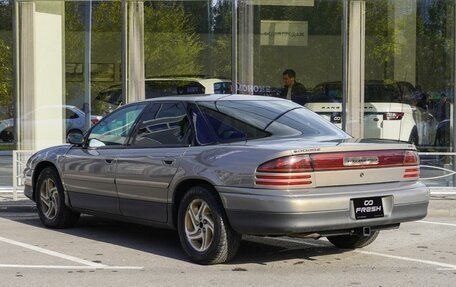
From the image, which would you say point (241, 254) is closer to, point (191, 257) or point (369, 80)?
point (191, 257)

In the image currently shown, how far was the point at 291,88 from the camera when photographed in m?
14.2

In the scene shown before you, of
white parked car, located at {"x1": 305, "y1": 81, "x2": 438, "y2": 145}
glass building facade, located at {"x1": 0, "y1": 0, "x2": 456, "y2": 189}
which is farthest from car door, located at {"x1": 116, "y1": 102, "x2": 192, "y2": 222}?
white parked car, located at {"x1": 305, "y1": 81, "x2": 438, "y2": 145}

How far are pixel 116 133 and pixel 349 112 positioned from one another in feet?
22.8

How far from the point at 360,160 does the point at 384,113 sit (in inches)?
310

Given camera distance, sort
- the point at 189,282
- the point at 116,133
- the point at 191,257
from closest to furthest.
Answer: the point at 189,282 → the point at 191,257 → the point at 116,133

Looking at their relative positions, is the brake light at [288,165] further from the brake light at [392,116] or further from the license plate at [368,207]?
the brake light at [392,116]

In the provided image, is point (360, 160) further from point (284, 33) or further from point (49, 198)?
point (284, 33)

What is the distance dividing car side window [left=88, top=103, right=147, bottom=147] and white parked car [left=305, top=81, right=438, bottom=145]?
6.56m

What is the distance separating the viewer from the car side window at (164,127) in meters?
7.20

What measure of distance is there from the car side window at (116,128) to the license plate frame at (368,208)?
2719 millimetres

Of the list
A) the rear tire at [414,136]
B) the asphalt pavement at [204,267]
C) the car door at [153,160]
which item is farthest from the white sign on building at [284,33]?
the car door at [153,160]

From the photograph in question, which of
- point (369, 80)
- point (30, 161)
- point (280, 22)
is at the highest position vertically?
point (280, 22)

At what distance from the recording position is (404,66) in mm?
13945

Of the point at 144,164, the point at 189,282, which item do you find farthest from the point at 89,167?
the point at 189,282
